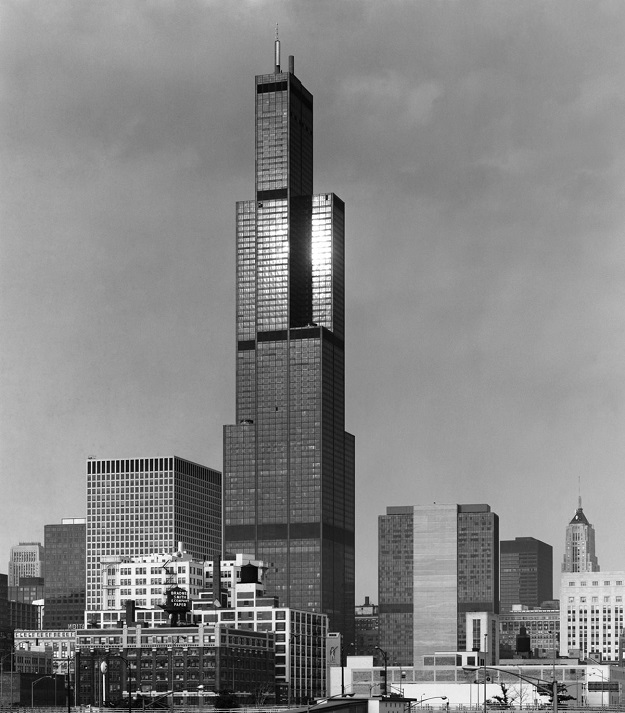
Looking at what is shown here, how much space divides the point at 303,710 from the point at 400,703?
53.4 metres

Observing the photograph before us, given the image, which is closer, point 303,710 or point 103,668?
point 303,710

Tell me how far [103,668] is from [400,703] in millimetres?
34642

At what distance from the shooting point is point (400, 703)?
182 m

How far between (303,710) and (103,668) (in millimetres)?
51813

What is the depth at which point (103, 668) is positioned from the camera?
177 meters

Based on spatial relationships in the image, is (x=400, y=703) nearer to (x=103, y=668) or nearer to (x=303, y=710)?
(x=103, y=668)

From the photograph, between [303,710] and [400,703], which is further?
[400,703]

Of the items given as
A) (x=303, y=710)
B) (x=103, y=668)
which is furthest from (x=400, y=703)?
(x=303, y=710)

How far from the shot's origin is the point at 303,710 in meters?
131
